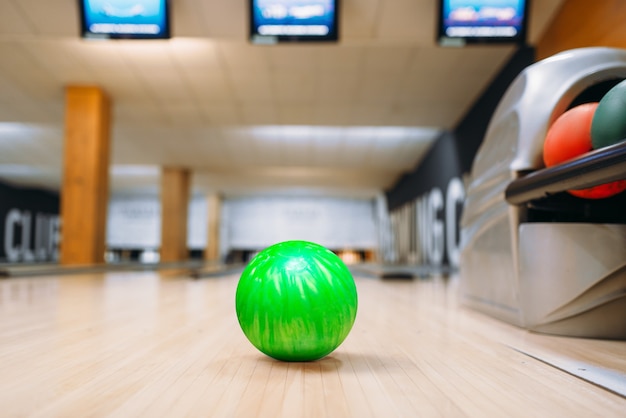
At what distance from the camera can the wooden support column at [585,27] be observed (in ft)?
10.3

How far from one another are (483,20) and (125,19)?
288 centimetres

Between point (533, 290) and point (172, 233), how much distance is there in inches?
405

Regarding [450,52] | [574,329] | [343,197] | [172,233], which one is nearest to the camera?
[574,329]

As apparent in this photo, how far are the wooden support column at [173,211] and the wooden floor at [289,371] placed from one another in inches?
365

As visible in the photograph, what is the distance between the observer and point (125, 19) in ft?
13.9

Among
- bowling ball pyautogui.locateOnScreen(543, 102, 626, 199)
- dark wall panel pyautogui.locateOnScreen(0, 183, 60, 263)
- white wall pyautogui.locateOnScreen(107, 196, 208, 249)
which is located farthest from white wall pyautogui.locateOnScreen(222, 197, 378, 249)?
bowling ball pyautogui.locateOnScreen(543, 102, 626, 199)

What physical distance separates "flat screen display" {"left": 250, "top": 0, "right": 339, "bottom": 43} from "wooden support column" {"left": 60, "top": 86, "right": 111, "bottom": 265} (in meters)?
3.19

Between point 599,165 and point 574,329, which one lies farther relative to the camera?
point 574,329

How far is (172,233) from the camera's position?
11430 mm

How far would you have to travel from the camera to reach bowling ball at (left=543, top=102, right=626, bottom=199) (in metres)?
1.75

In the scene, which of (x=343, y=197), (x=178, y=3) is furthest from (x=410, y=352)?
(x=343, y=197)

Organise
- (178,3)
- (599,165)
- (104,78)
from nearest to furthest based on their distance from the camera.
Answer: (599,165)
(178,3)
(104,78)

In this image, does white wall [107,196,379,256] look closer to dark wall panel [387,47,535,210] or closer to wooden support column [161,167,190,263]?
wooden support column [161,167,190,263]

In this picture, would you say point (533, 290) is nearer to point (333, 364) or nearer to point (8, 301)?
point (333, 364)
